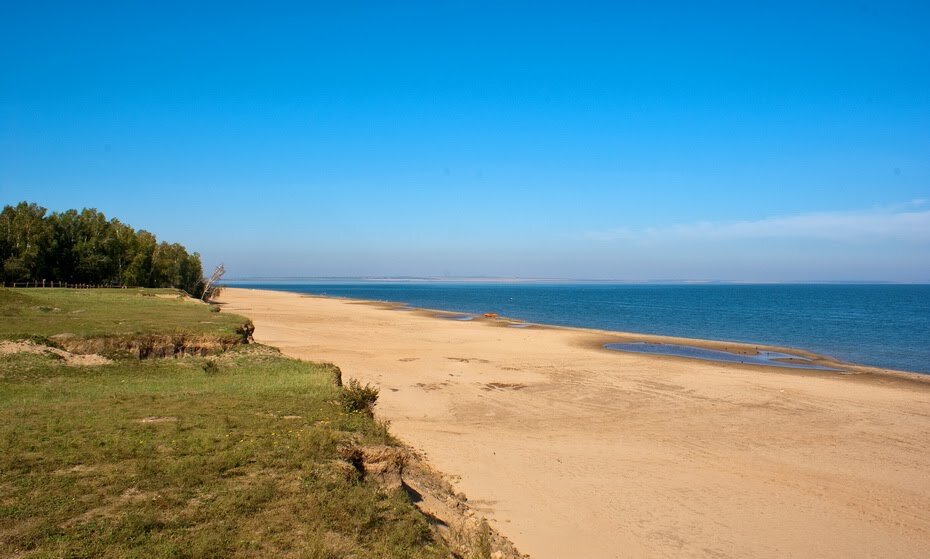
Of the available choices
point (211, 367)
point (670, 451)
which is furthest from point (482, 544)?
point (211, 367)

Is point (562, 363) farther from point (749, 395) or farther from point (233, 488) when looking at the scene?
point (233, 488)

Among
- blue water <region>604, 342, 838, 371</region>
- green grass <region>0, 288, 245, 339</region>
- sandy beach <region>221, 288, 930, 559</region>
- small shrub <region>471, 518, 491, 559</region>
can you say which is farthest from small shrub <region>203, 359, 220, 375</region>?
blue water <region>604, 342, 838, 371</region>

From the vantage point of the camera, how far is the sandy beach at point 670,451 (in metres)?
11.5

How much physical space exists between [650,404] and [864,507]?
1022 centimetres

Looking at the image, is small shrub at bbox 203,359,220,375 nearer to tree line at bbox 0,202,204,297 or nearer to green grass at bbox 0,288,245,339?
green grass at bbox 0,288,245,339

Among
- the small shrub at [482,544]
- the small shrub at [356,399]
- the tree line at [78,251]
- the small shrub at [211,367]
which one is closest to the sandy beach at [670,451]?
the small shrub at [482,544]

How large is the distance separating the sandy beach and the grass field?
3867 millimetres

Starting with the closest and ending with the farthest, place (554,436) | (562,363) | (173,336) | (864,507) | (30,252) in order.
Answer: (864,507) < (554,436) < (173,336) < (562,363) < (30,252)

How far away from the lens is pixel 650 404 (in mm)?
23297

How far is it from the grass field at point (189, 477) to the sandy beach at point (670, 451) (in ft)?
12.7

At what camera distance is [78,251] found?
6212cm

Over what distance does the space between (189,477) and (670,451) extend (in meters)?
13.7

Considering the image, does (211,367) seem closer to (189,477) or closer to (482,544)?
(189,477)

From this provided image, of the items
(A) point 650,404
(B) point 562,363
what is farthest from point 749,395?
(B) point 562,363
